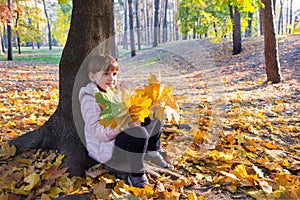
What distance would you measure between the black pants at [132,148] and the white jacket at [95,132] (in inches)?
2.2

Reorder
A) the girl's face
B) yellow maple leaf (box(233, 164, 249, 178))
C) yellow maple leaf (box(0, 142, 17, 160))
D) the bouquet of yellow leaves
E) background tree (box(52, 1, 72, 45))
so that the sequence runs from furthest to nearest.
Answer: background tree (box(52, 1, 72, 45)) < yellow maple leaf (box(0, 142, 17, 160)) < the girl's face < yellow maple leaf (box(233, 164, 249, 178)) < the bouquet of yellow leaves

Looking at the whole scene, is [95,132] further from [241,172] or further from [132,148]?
[241,172]

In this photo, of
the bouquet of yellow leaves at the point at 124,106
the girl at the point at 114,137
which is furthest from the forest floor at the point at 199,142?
the bouquet of yellow leaves at the point at 124,106

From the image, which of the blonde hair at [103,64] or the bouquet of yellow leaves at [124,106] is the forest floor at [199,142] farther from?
the bouquet of yellow leaves at [124,106]

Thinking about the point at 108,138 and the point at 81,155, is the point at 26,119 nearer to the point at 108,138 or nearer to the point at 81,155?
the point at 81,155

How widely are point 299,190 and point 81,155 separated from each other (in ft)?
5.63

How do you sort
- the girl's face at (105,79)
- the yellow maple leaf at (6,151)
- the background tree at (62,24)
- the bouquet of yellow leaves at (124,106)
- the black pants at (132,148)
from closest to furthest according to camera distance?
the bouquet of yellow leaves at (124,106), the black pants at (132,148), the girl's face at (105,79), the yellow maple leaf at (6,151), the background tree at (62,24)

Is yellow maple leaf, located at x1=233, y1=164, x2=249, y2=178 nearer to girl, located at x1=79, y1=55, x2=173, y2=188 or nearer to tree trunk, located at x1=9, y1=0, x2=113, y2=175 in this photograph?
girl, located at x1=79, y1=55, x2=173, y2=188

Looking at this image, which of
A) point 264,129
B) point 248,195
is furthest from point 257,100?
point 248,195

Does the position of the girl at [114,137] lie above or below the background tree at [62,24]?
below

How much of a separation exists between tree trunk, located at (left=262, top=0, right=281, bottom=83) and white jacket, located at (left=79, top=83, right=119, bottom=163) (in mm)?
5878

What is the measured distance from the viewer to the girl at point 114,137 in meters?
2.11

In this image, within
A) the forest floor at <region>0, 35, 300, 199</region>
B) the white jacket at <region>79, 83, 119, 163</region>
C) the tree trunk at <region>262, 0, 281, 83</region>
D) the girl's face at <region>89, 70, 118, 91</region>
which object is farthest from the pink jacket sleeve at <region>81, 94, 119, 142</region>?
the tree trunk at <region>262, 0, 281, 83</region>

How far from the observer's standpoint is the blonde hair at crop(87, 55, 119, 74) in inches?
91.5
